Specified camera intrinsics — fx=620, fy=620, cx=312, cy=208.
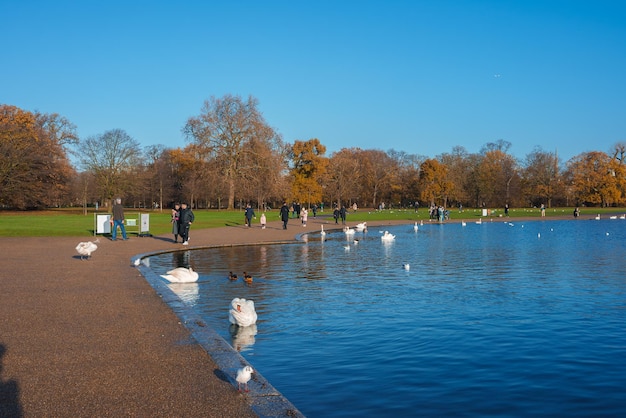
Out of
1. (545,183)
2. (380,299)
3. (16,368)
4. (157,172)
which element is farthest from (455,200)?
(16,368)

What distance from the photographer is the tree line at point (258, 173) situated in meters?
68.6

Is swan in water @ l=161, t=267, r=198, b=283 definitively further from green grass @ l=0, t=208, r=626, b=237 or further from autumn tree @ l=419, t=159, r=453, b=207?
autumn tree @ l=419, t=159, r=453, b=207

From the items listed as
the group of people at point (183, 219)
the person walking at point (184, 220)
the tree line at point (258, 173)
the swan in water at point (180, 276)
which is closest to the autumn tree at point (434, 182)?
the tree line at point (258, 173)

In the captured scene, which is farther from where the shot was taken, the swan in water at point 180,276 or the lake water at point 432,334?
the swan in water at point 180,276

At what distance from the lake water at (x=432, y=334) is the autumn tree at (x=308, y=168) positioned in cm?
7802

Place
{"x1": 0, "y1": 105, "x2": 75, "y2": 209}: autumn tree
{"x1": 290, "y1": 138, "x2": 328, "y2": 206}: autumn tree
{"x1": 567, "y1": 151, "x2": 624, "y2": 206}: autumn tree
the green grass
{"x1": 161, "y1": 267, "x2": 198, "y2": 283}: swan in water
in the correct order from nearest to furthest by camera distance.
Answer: {"x1": 161, "y1": 267, "x2": 198, "y2": 283}: swan in water < the green grass < {"x1": 0, "y1": 105, "x2": 75, "y2": 209}: autumn tree < {"x1": 290, "y1": 138, "x2": 328, "y2": 206}: autumn tree < {"x1": 567, "y1": 151, "x2": 624, "y2": 206}: autumn tree

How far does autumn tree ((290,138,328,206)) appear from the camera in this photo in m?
99.0

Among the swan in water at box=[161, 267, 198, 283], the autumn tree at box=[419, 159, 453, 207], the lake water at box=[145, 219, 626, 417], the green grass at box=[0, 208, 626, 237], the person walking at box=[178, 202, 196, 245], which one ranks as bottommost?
the lake water at box=[145, 219, 626, 417]

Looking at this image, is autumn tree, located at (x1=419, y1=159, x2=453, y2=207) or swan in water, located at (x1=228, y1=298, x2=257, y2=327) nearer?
swan in water, located at (x1=228, y1=298, x2=257, y2=327)

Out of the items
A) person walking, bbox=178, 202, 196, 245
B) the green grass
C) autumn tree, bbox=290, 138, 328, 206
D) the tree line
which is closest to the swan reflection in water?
person walking, bbox=178, 202, 196, 245

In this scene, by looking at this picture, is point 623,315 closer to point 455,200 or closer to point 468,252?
point 468,252

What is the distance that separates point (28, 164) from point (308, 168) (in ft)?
154

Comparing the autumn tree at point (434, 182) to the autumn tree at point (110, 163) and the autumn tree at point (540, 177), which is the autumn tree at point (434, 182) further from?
the autumn tree at point (110, 163)

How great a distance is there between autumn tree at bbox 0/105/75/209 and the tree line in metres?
0.13
